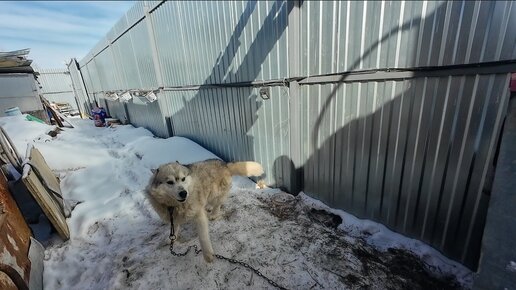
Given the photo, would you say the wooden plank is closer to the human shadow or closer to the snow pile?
the human shadow

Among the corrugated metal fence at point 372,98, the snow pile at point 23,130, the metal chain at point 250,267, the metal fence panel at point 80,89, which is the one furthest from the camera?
the metal fence panel at point 80,89

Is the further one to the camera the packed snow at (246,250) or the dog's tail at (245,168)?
the dog's tail at (245,168)

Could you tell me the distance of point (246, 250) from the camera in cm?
289

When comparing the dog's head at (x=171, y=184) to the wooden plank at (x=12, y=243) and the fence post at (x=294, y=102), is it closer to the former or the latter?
the wooden plank at (x=12, y=243)

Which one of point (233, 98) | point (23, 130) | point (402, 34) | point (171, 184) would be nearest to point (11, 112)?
point (23, 130)

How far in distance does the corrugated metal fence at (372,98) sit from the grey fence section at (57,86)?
81.5ft

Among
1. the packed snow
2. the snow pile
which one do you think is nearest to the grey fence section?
the snow pile

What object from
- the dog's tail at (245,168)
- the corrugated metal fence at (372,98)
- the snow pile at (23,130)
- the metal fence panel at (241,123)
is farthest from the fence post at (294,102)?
the snow pile at (23,130)

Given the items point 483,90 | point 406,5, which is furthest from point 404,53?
point 483,90

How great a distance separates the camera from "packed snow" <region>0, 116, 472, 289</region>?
243cm

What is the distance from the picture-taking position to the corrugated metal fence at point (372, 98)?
1.98 m

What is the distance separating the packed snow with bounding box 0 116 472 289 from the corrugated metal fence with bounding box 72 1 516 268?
0.31 meters

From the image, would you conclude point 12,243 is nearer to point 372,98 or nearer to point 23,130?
point 372,98

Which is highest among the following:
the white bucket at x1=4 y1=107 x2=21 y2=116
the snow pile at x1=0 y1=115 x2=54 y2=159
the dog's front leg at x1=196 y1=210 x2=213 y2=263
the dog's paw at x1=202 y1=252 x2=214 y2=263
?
the white bucket at x1=4 y1=107 x2=21 y2=116
